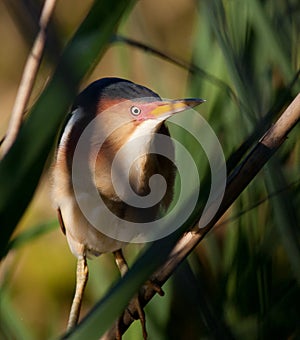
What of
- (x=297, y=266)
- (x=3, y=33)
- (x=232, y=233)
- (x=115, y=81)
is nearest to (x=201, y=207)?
(x=297, y=266)

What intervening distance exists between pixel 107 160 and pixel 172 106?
0.16 meters

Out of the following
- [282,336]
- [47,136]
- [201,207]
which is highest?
[47,136]

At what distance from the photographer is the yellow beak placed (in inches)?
42.1

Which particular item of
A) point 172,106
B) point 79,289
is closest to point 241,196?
point 172,106

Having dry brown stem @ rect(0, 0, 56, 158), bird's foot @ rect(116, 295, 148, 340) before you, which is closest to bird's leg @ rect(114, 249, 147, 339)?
bird's foot @ rect(116, 295, 148, 340)

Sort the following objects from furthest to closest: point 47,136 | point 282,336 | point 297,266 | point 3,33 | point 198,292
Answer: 1. point 3,33
2. point 282,336
3. point 297,266
4. point 198,292
5. point 47,136

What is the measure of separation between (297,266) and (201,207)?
0.21 metres

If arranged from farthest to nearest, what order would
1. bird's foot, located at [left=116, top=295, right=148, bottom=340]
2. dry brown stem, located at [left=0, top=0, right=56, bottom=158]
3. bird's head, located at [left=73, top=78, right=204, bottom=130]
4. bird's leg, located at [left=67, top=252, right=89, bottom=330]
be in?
bird's leg, located at [left=67, top=252, right=89, bottom=330] → bird's head, located at [left=73, top=78, right=204, bottom=130] → bird's foot, located at [left=116, top=295, right=148, bottom=340] → dry brown stem, located at [left=0, top=0, right=56, bottom=158]

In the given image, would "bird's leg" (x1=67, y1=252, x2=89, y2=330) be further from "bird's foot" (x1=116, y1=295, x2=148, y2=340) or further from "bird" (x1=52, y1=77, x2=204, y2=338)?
"bird's foot" (x1=116, y1=295, x2=148, y2=340)

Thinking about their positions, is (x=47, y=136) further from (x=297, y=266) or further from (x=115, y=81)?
(x=115, y=81)

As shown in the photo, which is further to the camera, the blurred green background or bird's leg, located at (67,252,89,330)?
bird's leg, located at (67,252,89,330)

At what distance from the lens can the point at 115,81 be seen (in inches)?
49.6

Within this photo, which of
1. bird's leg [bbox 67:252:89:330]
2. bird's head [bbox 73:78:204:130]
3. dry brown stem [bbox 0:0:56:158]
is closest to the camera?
dry brown stem [bbox 0:0:56:158]

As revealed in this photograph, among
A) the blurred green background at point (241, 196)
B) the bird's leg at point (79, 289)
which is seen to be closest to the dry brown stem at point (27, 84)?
the blurred green background at point (241, 196)
